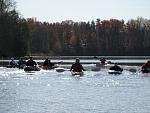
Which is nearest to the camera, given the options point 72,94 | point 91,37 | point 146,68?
point 72,94

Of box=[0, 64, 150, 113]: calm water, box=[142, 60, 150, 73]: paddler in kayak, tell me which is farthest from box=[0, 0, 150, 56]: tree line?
box=[0, 64, 150, 113]: calm water

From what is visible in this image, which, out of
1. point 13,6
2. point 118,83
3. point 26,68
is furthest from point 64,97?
point 13,6

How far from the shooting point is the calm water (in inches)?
1226

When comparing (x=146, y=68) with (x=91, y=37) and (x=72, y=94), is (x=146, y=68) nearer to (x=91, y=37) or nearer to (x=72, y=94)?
(x=72, y=94)

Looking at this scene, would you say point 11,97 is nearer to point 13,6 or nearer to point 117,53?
point 13,6

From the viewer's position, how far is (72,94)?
38.7 meters

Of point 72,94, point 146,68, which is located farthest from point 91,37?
point 72,94

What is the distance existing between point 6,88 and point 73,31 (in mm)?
139293

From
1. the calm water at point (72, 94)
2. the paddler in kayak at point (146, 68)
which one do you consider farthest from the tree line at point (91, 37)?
the calm water at point (72, 94)

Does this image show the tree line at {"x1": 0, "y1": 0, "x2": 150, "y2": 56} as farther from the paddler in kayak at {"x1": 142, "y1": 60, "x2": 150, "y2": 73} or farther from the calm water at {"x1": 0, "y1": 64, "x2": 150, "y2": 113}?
the calm water at {"x1": 0, "y1": 64, "x2": 150, "y2": 113}

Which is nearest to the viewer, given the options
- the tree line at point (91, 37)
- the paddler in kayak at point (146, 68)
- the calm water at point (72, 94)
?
the calm water at point (72, 94)

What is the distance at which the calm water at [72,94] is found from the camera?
31.1 meters

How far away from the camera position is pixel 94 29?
183625mm

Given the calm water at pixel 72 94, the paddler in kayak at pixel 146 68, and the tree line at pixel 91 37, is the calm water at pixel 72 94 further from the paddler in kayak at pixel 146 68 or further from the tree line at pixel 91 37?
the tree line at pixel 91 37
